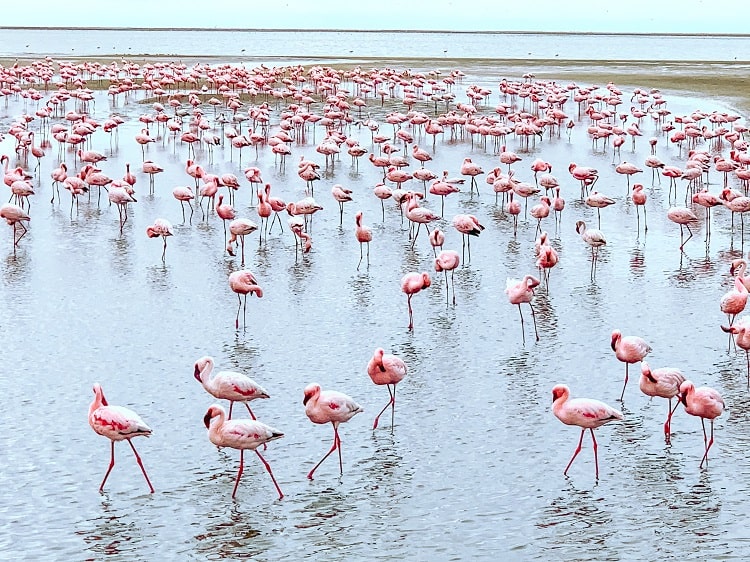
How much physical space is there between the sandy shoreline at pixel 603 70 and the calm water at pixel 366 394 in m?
18.4

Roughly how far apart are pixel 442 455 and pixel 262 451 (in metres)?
1.30

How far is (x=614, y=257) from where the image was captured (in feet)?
46.3

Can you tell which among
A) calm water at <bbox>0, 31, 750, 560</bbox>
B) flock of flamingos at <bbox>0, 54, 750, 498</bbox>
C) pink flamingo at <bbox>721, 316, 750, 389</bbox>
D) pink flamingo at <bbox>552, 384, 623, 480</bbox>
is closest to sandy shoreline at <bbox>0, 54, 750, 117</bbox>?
flock of flamingos at <bbox>0, 54, 750, 498</bbox>

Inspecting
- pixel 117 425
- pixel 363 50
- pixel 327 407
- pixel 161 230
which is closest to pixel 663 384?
pixel 327 407

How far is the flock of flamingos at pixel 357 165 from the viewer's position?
802cm

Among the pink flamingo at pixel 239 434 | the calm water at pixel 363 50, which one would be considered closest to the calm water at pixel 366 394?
the pink flamingo at pixel 239 434

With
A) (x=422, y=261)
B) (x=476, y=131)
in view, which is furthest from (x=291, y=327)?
(x=476, y=131)

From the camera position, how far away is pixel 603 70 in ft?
171

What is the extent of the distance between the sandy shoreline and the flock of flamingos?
3564 millimetres

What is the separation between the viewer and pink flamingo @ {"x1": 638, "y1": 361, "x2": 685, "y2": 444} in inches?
330

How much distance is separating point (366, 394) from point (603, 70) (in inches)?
1790

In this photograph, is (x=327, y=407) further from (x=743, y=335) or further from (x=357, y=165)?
(x=357, y=165)

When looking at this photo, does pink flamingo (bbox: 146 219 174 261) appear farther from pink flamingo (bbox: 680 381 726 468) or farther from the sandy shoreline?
the sandy shoreline

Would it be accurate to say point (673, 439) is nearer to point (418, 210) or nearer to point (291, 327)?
point (291, 327)
